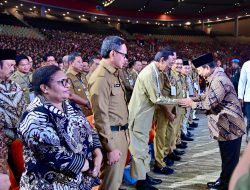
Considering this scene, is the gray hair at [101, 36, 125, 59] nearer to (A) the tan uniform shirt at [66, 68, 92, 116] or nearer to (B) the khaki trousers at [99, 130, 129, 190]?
(B) the khaki trousers at [99, 130, 129, 190]

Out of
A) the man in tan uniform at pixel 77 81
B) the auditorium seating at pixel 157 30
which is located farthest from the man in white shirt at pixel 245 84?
Answer: the auditorium seating at pixel 157 30

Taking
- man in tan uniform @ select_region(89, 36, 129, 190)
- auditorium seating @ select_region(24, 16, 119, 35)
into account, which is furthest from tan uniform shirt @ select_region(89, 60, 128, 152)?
auditorium seating @ select_region(24, 16, 119, 35)

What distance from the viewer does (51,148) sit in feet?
6.48

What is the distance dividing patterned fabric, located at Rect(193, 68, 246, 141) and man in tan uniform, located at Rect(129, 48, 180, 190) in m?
0.63

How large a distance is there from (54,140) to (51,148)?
5 centimetres

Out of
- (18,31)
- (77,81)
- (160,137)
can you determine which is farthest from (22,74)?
(18,31)

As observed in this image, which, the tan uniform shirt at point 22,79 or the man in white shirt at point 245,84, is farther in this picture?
the man in white shirt at point 245,84

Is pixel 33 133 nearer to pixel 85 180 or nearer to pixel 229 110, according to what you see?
pixel 85 180

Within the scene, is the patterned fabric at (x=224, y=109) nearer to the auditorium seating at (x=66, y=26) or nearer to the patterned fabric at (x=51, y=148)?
the patterned fabric at (x=51, y=148)

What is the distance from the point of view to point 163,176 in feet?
14.9

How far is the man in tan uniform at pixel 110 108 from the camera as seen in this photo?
273 cm

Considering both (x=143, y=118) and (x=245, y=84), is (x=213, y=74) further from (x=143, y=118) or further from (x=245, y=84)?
(x=245, y=84)

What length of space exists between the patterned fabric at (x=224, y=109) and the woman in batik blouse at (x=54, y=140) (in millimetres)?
1652

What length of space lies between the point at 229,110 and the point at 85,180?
5.98 feet
